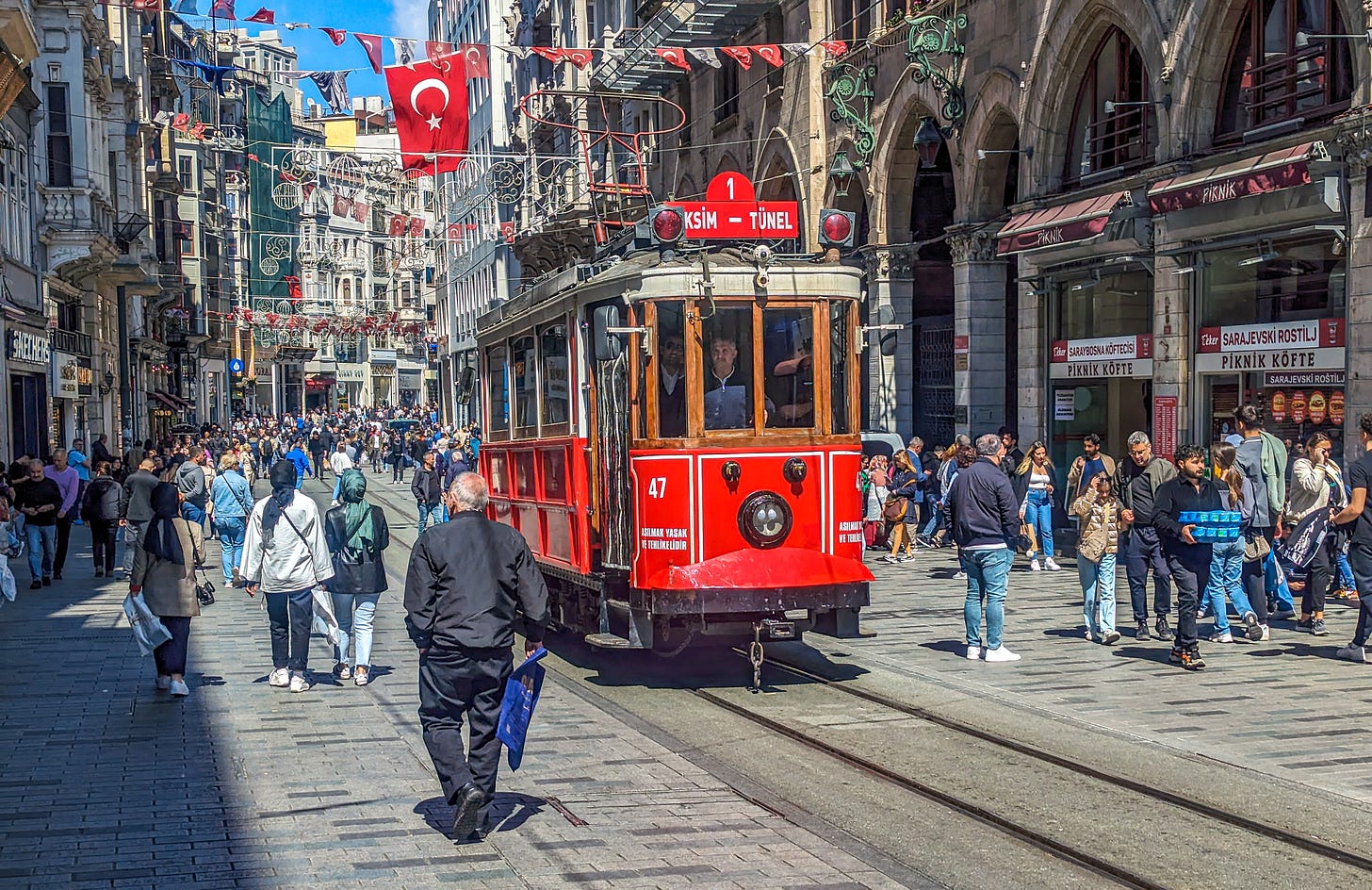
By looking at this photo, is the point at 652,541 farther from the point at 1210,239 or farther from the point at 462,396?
the point at 1210,239

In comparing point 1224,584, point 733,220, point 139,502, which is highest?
point 733,220

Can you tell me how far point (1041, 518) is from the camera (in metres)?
19.9

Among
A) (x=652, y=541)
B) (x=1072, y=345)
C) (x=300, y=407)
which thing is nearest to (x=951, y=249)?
(x=1072, y=345)

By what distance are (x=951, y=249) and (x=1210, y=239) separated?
7.51 meters

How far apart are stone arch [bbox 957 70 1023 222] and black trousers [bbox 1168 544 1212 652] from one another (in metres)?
13.2

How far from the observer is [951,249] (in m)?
26.6

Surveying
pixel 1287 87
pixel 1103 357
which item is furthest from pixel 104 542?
pixel 1287 87

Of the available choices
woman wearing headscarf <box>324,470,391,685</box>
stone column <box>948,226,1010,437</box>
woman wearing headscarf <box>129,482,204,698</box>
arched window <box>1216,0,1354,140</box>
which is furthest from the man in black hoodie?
stone column <box>948,226,1010,437</box>

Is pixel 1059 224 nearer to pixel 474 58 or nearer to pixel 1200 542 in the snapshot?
pixel 474 58

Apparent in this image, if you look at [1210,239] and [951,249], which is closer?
[1210,239]

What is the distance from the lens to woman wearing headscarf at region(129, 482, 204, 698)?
11516 mm

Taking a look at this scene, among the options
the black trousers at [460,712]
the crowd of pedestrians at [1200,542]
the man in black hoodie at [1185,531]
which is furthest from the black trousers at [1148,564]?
the black trousers at [460,712]

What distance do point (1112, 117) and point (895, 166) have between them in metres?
7.20

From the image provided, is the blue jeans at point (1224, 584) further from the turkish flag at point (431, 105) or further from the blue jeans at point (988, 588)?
the turkish flag at point (431, 105)
